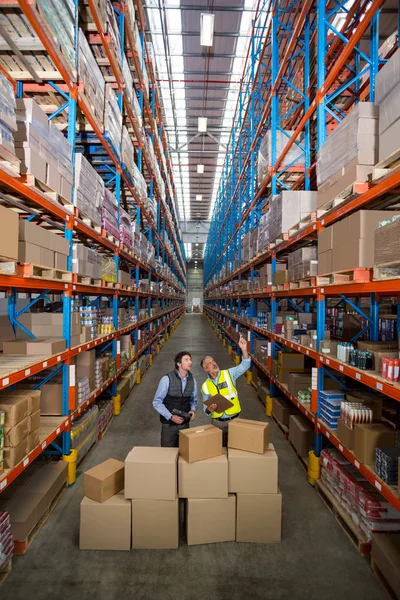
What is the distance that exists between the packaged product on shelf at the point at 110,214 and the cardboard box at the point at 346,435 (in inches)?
170

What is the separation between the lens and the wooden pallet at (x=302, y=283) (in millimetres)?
4438

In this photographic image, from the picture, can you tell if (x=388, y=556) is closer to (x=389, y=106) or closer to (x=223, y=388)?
(x=223, y=388)

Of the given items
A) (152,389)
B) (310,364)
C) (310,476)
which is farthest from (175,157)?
(310,476)

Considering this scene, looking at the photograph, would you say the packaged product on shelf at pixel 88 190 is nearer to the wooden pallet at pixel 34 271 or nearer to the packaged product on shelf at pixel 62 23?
the wooden pallet at pixel 34 271

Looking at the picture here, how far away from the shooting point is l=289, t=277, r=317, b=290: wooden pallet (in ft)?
14.6

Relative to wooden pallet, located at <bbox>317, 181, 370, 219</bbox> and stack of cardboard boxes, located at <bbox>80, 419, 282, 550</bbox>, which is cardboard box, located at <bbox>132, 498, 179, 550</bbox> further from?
wooden pallet, located at <bbox>317, 181, 370, 219</bbox>

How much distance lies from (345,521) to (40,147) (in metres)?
4.64

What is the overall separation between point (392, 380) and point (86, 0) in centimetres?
575

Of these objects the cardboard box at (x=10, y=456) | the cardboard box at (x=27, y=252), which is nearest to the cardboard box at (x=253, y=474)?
the cardboard box at (x=10, y=456)

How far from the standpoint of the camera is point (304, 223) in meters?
5.04

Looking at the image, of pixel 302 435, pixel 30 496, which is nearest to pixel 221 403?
pixel 302 435

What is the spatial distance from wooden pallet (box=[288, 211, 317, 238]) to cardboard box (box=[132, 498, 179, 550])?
3.52m

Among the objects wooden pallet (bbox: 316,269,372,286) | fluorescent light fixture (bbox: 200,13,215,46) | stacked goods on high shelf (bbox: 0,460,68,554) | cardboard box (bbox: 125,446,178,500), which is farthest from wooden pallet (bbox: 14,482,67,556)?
fluorescent light fixture (bbox: 200,13,215,46)

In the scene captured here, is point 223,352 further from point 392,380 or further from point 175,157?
point 175,157
